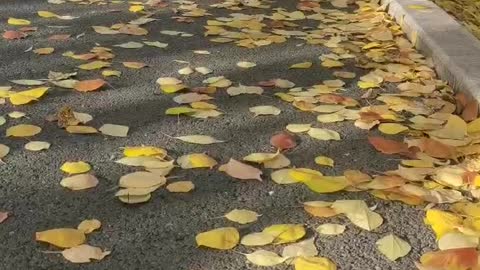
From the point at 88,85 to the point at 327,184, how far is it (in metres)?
1.20

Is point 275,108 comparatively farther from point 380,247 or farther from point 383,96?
point 380,247

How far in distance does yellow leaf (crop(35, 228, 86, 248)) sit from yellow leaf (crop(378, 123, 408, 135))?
1186 millimetres

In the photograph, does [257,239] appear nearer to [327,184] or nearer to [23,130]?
[327,184]

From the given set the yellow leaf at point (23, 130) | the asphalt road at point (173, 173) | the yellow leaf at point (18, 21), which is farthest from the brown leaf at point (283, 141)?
the yellow leaf at point (18, 21)

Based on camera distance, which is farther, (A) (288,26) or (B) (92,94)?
(A) (288,26)

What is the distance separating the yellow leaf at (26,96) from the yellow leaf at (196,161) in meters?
0.76

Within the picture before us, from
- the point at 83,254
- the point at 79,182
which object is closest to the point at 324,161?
the point at 79,182

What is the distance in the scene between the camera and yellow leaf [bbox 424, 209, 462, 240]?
195 centimetres

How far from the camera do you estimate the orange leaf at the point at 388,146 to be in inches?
95.2

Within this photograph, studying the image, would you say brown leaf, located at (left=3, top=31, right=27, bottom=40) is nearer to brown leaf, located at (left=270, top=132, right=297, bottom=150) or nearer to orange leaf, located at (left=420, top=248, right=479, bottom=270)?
brown leaf, located at (left=270, top=132, right=297, bottom=150)

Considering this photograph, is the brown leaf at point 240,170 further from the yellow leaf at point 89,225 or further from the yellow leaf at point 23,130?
the yellow leaf at point 23,130

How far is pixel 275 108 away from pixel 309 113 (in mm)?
129

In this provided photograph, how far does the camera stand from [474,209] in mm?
2055

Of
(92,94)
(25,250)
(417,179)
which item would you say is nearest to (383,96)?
(417,179)
